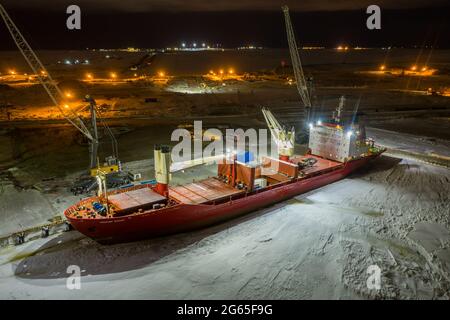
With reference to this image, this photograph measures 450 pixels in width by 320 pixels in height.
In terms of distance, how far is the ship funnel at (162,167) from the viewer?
1585 cm

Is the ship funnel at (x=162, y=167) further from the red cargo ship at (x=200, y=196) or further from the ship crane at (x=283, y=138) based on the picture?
the ship crane at (x=283, y=138)

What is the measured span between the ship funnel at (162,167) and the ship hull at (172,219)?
1629 millimetres

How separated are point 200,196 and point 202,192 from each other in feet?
2.03

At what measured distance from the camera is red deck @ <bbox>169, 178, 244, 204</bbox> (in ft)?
56.7

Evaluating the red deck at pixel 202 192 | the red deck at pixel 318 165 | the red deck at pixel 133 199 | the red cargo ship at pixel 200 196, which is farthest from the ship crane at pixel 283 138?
the red deck at pixel 133 199

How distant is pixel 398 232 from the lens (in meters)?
16.4

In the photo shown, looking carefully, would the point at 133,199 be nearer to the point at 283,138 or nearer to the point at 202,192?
the point at 202,192

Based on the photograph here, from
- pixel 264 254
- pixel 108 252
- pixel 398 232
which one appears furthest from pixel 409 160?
pixel 108 252

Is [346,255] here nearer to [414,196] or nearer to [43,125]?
[414,196]

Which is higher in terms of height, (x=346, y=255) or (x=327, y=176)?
(x=327, y=176)

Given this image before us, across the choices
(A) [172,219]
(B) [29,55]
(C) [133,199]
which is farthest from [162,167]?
(B) [29,55]

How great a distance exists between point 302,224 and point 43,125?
32.4 m

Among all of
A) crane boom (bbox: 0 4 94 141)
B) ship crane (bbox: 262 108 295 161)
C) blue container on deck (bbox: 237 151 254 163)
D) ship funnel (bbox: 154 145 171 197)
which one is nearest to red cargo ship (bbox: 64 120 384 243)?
ship funnel (bbox: 154 145 171 197)

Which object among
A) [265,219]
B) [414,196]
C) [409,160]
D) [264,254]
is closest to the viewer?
[264,254]
